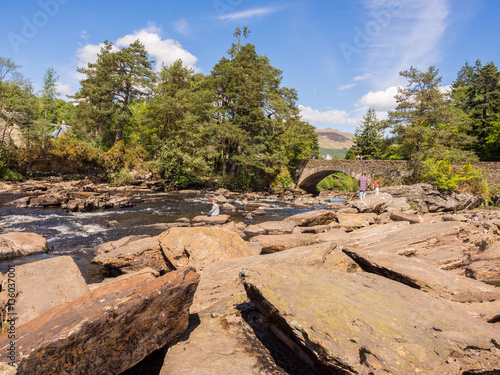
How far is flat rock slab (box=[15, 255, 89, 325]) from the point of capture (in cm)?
431

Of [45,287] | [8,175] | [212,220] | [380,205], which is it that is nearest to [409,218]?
[380,205]

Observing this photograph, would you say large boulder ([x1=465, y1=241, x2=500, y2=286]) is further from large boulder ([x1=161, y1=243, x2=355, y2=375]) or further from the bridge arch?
the bridge arch

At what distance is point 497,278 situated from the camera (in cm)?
540

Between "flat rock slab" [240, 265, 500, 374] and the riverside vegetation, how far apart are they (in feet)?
85.9

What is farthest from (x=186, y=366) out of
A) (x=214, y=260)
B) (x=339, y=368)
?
(x=214, y=260)

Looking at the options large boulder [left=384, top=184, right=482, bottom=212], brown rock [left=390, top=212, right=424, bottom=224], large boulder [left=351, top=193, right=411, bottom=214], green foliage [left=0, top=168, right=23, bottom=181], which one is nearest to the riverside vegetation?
green foliage [left=0, top=168, right=23, bottom=181]

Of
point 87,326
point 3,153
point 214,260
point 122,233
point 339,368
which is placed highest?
point 3,153

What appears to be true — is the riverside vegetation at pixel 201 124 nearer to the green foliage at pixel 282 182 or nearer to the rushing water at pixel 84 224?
the green foliage at pixel 282 182

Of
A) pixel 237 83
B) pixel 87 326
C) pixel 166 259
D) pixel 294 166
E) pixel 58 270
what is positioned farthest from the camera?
pixel 294 166

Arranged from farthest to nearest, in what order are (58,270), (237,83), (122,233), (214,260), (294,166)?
(294,166), (237,83), (122,233), (214,260), (58,270)

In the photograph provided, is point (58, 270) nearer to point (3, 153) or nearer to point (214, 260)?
point (214, 260)

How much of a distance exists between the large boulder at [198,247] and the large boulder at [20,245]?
524 centimetres

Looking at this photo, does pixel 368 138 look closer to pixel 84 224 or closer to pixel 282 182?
pixel 282 182

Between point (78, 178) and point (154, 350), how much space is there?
3643 centimetres
